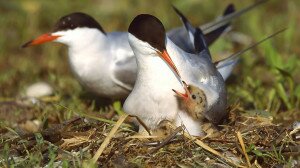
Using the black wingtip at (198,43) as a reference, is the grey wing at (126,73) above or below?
below

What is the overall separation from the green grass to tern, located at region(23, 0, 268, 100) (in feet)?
0.59

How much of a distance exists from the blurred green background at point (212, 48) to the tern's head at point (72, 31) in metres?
0.44

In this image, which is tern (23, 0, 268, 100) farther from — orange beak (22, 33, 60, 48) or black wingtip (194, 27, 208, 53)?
black wingtip (194, 27, 208, 53)

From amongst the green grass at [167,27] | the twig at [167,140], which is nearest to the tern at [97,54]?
the green grass at [167,27]

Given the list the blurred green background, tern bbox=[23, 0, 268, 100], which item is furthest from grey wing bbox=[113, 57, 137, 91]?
the blurred green background

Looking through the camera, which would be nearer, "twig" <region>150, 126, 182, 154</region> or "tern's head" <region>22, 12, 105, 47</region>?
"twig" <region>150, 126, 182, 154</region>

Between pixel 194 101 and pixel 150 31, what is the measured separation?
1.45 feet

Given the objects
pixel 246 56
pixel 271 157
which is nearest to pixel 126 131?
pixel 271 157

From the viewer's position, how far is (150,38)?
3.73 meters

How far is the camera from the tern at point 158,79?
3.74 m

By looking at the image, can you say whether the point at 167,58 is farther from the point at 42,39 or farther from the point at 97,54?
the point at 42,39

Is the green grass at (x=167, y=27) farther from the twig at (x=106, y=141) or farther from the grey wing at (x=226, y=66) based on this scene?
the twig at (x=106, y=141)

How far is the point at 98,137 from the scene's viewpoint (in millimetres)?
3857

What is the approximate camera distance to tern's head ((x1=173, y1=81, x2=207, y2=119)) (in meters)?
3.77
